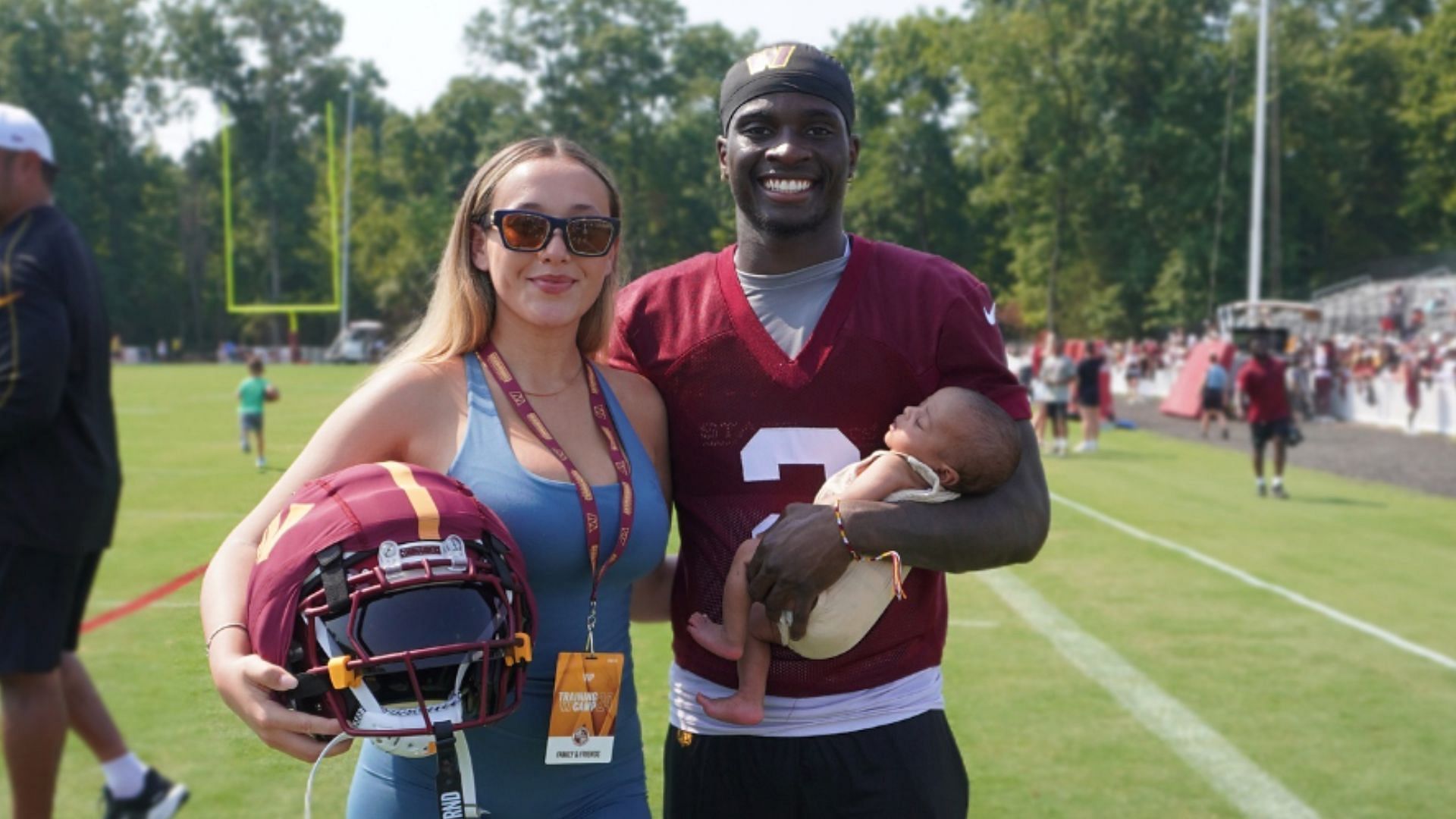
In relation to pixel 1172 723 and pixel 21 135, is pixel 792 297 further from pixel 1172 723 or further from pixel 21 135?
pixel 1172 723

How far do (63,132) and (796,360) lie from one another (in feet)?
241

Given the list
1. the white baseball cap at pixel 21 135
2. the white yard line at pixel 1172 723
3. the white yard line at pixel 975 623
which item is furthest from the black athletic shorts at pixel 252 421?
the white baseball cap at pixel 21 135

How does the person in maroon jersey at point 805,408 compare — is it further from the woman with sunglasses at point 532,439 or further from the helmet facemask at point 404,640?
the helmet facemask at point 404,640

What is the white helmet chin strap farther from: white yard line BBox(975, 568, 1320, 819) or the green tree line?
the green tree line

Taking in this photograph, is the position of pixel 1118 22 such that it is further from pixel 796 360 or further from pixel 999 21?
pixel 796 360

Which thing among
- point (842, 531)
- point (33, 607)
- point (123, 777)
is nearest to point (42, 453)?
point (33, 607)

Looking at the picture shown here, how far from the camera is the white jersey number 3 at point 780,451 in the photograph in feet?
8.52

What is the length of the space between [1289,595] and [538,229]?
7716 mm

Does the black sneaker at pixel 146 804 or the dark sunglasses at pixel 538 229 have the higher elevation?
the dark sunglasses at pixel 538 229

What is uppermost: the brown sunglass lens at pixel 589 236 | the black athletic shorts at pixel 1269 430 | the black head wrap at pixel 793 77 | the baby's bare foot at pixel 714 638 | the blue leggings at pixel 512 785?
the black head wrap at pixel 793 77

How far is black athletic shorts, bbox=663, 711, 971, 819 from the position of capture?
8.32 ft

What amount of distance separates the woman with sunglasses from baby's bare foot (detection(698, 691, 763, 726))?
0.16 meters

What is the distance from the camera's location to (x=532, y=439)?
2355 mm

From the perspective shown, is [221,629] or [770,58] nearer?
[221,629]
